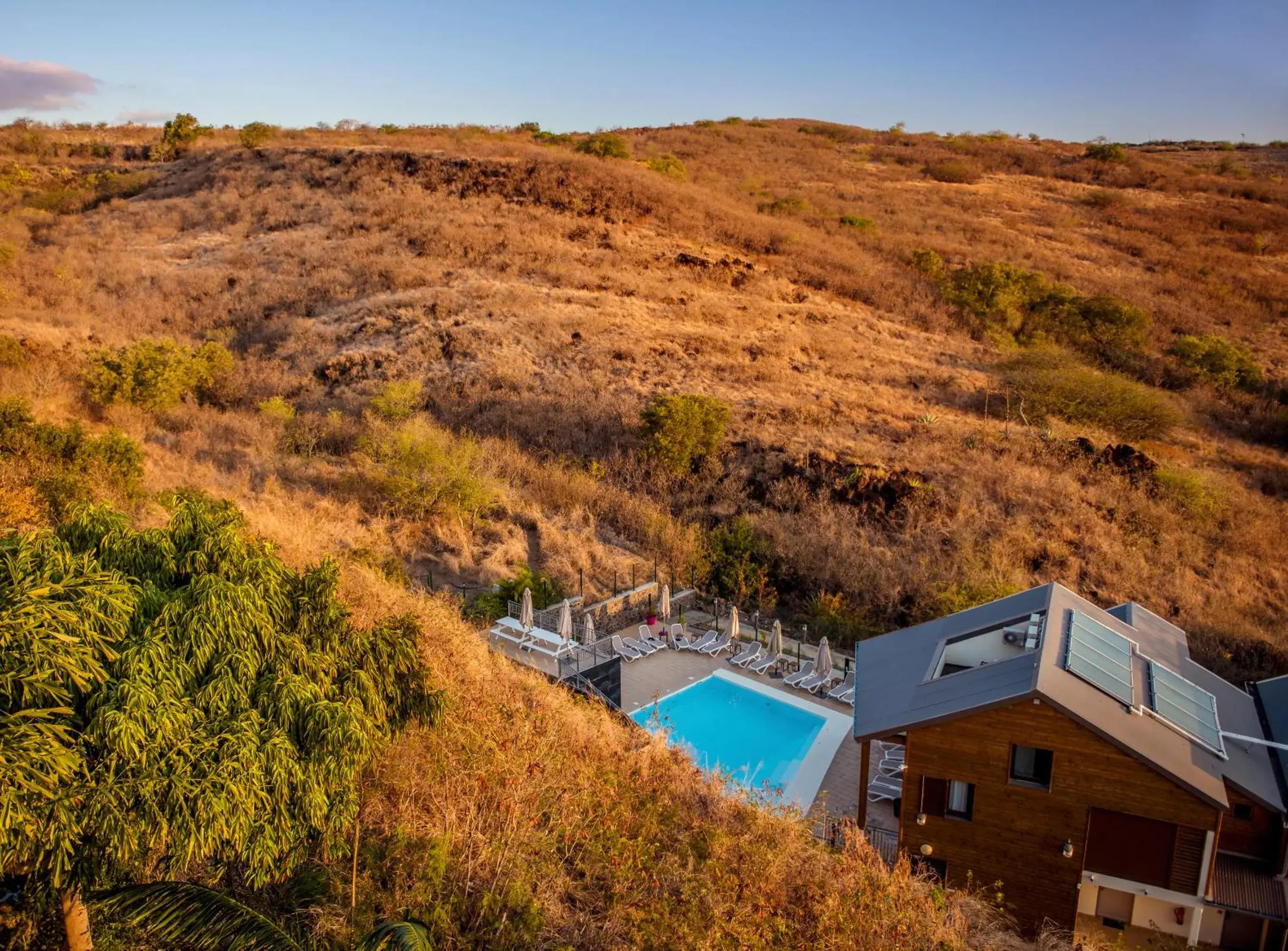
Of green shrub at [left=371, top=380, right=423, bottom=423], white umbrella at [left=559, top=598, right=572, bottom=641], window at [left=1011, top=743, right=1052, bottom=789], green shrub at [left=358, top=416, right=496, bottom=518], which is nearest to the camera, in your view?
window at [left=1011, top=743, right=1052, bottom=789]

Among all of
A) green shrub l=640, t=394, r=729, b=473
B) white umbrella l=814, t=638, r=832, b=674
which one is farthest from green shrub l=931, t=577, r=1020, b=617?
green shrub l=640, t=394, r=729, b=473

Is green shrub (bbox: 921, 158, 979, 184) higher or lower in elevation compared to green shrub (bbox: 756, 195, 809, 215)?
higher

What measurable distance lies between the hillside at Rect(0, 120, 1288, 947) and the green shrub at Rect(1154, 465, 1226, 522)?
0.12 meters

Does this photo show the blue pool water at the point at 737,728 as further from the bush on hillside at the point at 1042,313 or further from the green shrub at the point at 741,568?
the bush on hillside at the point at 1042,313

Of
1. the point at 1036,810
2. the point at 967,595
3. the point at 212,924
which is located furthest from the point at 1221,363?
the point at 212,924

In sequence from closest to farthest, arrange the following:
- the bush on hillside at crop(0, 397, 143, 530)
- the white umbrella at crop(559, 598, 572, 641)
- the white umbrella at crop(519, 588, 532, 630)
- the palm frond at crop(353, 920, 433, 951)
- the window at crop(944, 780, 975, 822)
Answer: the palm frond at crop(353, 920, 433, 951), the window at crop(944, 780, 975, 822), the bush on hillside at crop(0, 397, 143, 530), the white umbrella at crop(559, 598, 572, 641), the white umbrella at crop(519, 588, 532, 630)

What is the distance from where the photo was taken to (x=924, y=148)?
69.9 m

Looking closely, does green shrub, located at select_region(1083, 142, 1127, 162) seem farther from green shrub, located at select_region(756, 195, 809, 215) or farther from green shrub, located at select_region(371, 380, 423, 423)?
green shrub, located at select_region(371, 380, 423, 423)

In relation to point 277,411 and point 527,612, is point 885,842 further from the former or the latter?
point 277,411

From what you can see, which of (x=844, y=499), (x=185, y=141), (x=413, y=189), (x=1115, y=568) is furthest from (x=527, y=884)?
(x=185, y=141)

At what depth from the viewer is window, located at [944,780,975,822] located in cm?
878

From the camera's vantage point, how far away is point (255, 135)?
48594 mm

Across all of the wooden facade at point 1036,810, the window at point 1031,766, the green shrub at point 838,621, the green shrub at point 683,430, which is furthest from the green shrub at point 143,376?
the window at point 1031,766

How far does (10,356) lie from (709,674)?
20.6 metres
